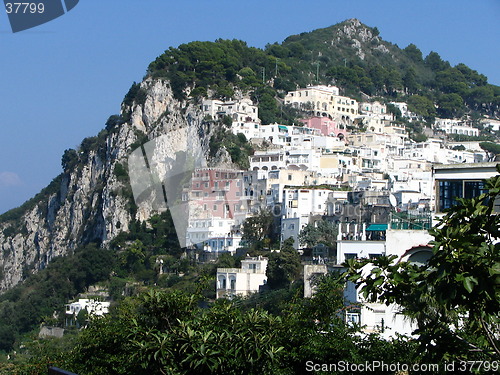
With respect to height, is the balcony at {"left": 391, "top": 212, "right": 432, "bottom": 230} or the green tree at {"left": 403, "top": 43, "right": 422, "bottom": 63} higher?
the green tree at {"left": 403, "top": 43, "right": 422, "bottom": 63}

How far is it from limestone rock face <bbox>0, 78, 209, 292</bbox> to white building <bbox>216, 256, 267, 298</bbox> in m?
20.6

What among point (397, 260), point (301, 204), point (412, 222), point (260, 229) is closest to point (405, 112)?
point (301, 204)

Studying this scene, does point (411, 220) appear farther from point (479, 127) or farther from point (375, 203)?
point (479, 127)

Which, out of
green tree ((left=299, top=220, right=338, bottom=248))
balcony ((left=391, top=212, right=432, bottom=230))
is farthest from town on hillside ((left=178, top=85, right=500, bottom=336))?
balcony ((left=391, top=212, right=432, bottom=230))

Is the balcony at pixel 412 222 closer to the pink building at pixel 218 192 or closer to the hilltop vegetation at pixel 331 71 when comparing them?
the pink building at pixel 218 192

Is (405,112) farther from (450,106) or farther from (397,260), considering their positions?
(397,260)

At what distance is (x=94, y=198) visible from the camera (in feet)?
243

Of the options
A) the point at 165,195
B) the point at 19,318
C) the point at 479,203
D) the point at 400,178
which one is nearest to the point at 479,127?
the point at 400,178

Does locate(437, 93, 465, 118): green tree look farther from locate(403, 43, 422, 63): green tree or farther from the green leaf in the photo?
the green leaf

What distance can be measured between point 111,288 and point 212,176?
998 cm

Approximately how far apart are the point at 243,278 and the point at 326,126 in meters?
31.5

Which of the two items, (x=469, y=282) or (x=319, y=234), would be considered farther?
(x=319, y=234)

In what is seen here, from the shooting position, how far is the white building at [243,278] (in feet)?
146

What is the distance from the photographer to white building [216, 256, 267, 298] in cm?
4462
